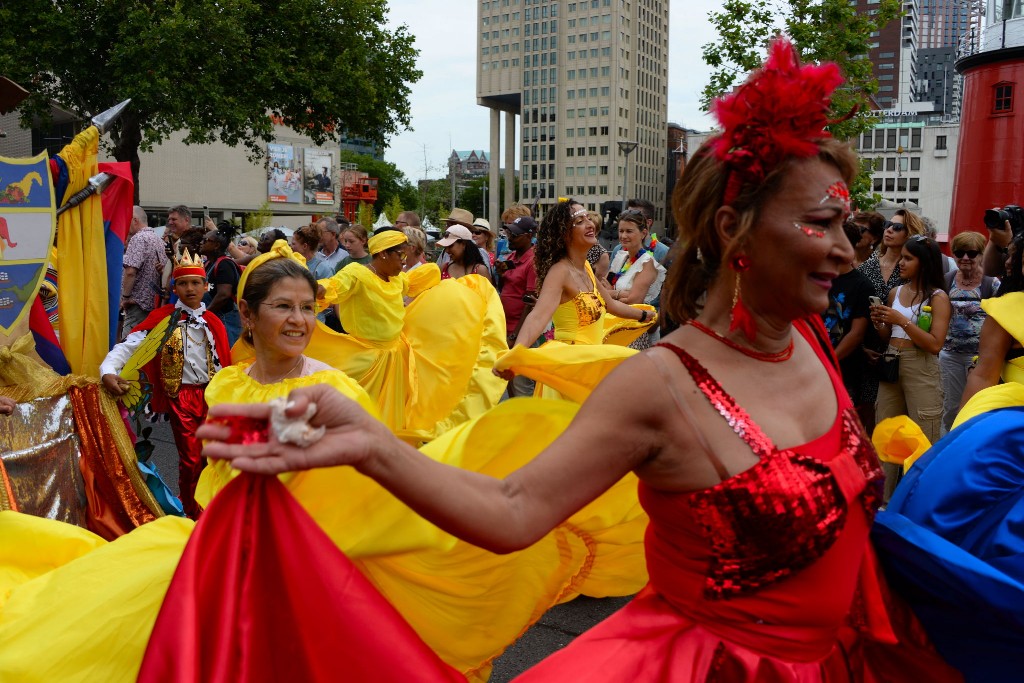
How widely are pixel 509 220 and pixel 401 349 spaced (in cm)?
464

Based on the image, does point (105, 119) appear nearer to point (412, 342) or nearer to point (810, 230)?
point (412, 342)

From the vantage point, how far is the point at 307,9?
24.9 m

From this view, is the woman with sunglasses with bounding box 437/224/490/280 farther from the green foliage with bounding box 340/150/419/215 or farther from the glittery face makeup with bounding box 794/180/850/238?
the green foliage with bounding box 340/150/419/215

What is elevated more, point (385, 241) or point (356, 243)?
point (385, 241)

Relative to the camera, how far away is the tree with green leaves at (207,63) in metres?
21.7

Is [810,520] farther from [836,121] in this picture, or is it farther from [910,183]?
[910,183]

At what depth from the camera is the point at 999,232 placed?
620 centimetres

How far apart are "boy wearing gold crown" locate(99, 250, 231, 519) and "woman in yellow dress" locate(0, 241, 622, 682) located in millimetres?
2725

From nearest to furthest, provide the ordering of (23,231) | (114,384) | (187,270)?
(23,231) → (114,384) → (187,270)

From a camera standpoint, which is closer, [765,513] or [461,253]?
[765,513]

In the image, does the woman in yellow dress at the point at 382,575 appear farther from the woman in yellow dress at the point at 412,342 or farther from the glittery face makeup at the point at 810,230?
the woman in yellow dress at the point at 412,342

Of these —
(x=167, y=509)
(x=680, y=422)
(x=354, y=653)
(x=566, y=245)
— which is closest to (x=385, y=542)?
(x=354, y=653)

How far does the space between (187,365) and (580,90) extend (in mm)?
140013

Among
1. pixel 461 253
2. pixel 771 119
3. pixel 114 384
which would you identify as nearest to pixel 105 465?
pixel 114 384
